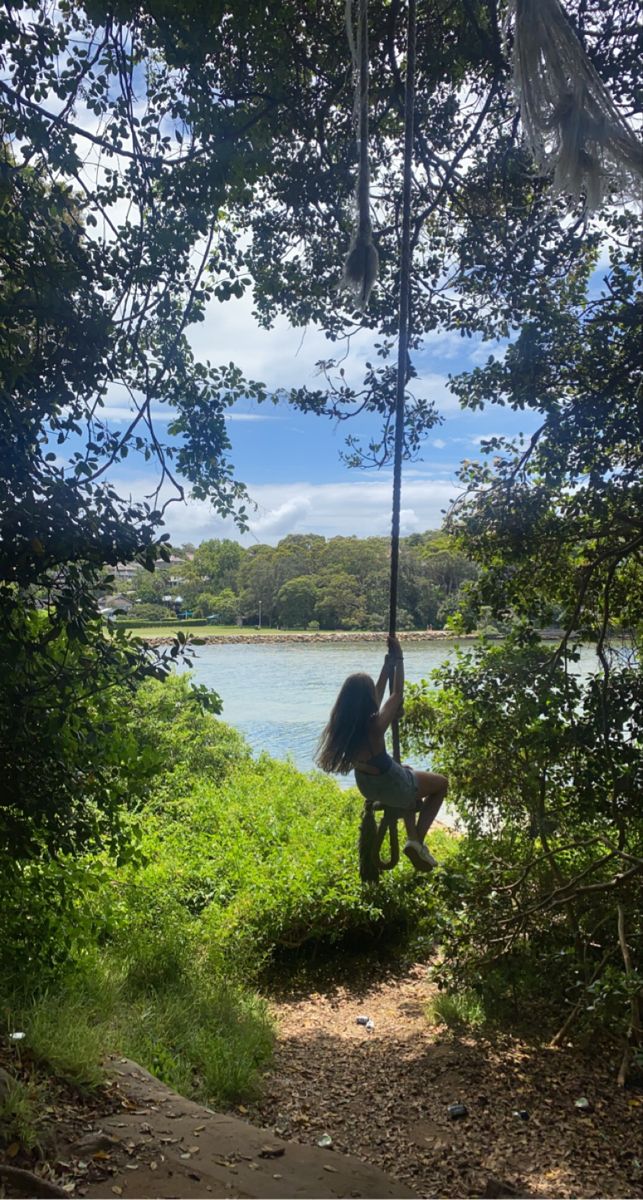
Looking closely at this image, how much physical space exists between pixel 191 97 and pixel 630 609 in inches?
116

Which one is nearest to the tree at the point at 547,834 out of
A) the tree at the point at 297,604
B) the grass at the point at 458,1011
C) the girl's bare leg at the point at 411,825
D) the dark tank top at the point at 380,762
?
the grass at the point at 458,1011

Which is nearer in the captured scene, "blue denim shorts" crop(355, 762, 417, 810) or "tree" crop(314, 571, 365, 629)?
"blue denim shorts" crop(355, 762, 417, 810)

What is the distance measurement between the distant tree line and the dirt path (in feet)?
6.69

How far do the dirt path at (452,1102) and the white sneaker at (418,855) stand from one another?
2.73ft

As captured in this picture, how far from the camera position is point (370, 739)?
3068 millimetres

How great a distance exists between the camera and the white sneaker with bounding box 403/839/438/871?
3.46 meters

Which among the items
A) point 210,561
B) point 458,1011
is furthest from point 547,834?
point 210,561

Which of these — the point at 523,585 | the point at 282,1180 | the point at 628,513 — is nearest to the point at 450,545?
the point at 523,585

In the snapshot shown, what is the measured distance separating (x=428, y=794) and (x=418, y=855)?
0.93 ft

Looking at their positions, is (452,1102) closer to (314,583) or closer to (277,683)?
(314,583)

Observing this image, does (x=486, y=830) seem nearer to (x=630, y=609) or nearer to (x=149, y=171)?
(x=630, y=609)

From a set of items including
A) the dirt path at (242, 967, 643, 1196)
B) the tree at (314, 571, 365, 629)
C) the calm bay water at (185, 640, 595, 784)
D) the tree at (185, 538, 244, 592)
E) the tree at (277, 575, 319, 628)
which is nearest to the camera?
the dirt path at (242, 967, 643, 1196)

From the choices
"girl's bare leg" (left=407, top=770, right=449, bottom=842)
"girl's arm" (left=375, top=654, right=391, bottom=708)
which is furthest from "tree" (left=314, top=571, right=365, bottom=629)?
"girl's arm" (left=375, top=654, right=391, bottom=708)

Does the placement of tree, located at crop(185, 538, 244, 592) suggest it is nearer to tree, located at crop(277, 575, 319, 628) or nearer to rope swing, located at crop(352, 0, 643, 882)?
tree, located at crop(277, 575, 319, 628)
